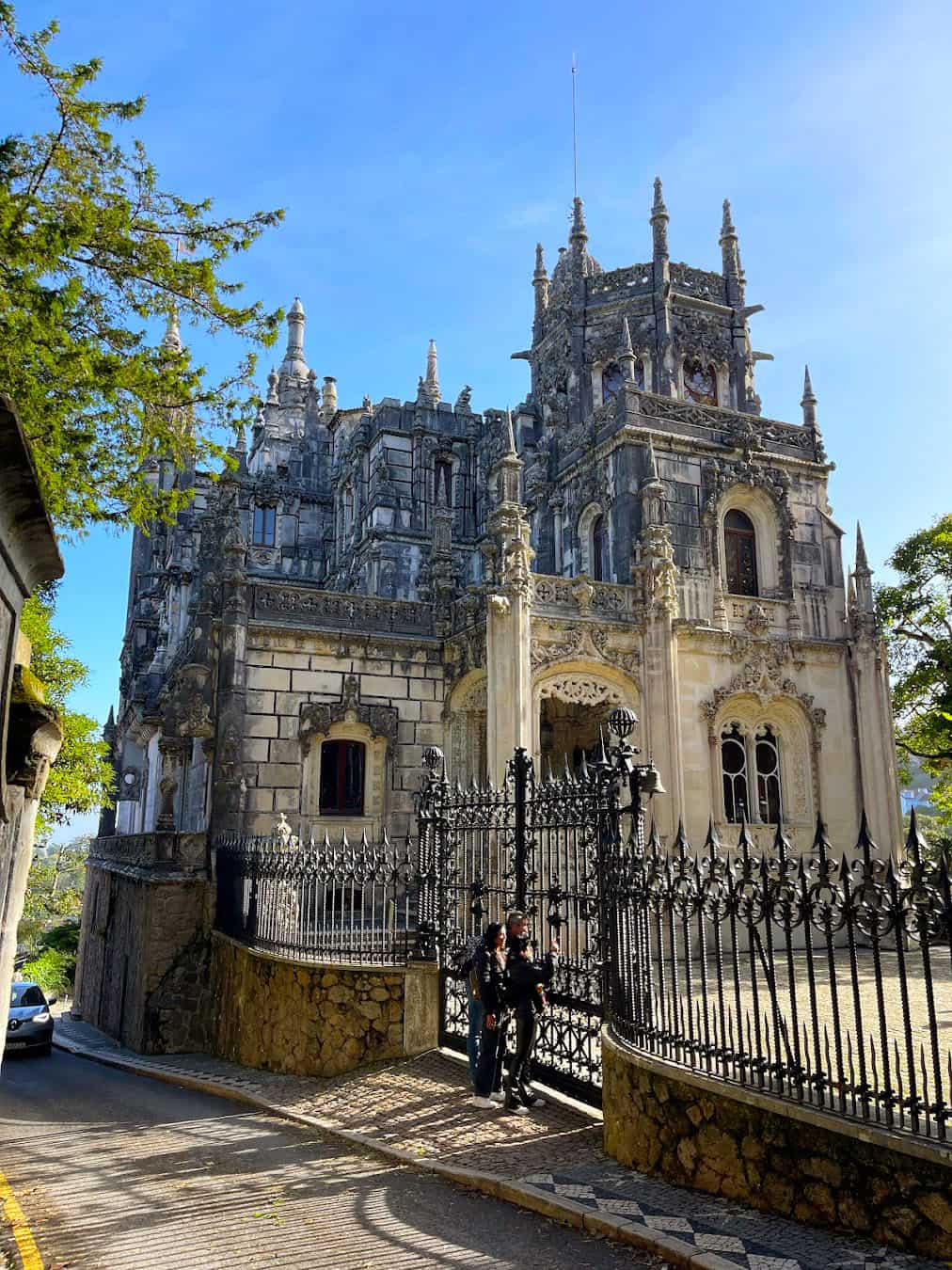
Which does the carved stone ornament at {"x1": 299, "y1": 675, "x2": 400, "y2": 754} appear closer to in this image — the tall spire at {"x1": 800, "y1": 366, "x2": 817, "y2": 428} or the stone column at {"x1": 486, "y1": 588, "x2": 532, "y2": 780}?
the stone column at {"x1": 486, "y1": 588, "x2": 532, "y2": 780}

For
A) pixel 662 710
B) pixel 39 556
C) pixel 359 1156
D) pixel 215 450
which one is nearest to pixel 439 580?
pixel 662 710

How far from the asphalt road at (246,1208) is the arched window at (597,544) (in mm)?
14704

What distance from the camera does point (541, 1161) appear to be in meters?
7.30

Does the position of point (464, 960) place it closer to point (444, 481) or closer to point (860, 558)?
point (860, 558)

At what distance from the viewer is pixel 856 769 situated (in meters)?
20.7

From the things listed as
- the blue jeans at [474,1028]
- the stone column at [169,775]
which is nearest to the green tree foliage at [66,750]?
the stone column at [169,775]

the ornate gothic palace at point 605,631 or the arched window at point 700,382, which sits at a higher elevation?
the arched window at point 700,382

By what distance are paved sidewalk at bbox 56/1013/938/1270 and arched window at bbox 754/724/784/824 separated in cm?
1178

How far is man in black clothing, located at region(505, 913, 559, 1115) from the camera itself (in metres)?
8.55

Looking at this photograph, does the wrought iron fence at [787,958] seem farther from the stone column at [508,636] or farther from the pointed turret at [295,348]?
the pointed turret at [295,348]

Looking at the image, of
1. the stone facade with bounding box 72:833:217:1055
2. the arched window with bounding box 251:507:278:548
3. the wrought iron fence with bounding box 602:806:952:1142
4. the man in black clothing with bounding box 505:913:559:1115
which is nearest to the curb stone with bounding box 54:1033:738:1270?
the wrought iron fence with bounding box 602:806:952:1142

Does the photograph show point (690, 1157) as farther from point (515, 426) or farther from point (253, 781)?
point (515, 426)

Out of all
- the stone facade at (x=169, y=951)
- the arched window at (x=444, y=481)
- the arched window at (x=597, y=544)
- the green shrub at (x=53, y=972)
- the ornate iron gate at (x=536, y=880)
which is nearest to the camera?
the ornate iron gate at (x=536, y=880)

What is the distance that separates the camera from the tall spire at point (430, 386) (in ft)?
111
